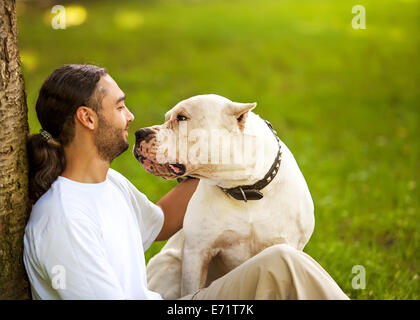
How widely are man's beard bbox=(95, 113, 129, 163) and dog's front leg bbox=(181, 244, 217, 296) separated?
0.63 meters

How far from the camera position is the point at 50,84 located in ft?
8.28

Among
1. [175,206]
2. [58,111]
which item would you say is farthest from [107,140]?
[175,206]

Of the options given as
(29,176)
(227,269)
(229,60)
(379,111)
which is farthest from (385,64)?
(29,176)

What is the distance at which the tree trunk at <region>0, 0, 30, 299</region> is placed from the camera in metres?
2.48

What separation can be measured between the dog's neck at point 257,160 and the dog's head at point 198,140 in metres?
0.03

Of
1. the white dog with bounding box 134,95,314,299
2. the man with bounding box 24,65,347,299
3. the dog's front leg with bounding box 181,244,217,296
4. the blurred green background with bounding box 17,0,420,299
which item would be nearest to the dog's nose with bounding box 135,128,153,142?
the white dog with bounding box 134,95,314,299

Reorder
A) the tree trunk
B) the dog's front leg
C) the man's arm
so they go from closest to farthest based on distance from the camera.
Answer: the tree trunk
the dog's front leg
the man's arm

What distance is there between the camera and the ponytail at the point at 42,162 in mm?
2561

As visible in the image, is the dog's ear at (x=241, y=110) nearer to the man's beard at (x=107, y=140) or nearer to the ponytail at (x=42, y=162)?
the man's beard at (x=107, y=140)

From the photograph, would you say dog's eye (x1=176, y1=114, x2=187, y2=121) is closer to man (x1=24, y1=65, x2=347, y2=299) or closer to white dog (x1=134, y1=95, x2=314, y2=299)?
white dog (x1=134, y1=95, x2=314, y2=299)

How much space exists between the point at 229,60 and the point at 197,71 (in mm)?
804

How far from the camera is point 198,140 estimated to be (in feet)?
8.91

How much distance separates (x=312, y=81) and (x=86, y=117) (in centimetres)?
665
